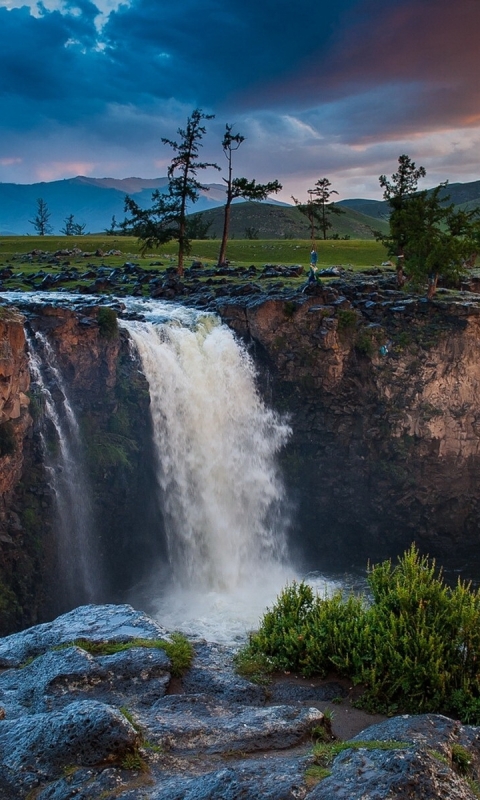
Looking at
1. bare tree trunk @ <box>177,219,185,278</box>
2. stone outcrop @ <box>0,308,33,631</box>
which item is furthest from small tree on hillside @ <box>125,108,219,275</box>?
stone outcrop @ <box>0,308,33,631</box>

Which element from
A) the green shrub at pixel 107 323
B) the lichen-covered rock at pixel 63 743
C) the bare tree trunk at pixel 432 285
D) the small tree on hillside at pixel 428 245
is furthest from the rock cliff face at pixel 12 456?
the bare tree trunk at pixel 432 285

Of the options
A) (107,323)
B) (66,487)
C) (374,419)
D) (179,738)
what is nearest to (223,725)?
(179,738)

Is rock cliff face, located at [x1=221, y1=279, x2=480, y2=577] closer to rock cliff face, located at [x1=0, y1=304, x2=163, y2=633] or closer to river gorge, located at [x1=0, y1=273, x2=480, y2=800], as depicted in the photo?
river gorge, located at [x1=0, y1=273, x2=480, y2=800]

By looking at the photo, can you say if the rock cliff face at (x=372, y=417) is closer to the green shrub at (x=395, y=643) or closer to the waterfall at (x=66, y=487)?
the waterfall at (x=66, y=487)

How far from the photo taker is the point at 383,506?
29453mm

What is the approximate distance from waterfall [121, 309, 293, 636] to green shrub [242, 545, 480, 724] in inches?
473

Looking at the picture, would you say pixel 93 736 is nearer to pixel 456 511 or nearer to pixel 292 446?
pixel 292 446

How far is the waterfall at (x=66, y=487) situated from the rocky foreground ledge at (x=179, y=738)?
11558 mm

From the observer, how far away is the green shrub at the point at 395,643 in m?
10.4

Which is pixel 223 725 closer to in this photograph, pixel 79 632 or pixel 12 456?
pixel 79 632

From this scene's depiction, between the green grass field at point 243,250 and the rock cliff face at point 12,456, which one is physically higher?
the green grass field at point 243,250

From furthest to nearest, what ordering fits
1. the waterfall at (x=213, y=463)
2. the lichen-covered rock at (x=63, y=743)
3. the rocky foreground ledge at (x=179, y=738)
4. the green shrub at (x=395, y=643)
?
the waterfall at (x=213, y=463) < the green shrub at (x=395, y=643) < the lichen-covered rock at (x=63, y=743) < the rocky foreground ledge at (x=179, y=738)

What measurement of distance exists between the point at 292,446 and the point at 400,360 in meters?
6.25

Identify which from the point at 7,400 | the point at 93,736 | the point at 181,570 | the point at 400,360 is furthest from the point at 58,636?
the point at 400,360
